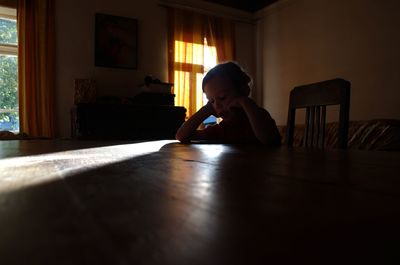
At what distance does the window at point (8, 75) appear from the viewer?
11.7 ft

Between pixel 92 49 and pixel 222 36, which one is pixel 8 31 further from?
pixel 222 36

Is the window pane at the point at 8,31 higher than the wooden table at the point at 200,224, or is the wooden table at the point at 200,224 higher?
the window pane at the point at 8,31

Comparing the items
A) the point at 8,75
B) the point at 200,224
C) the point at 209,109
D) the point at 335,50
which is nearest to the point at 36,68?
the point at 8,75

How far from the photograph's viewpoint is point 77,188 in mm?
233

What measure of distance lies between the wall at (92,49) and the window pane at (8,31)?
1.62 ft

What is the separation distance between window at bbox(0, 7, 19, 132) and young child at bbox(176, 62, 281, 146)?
112 inches

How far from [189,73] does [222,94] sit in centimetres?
283

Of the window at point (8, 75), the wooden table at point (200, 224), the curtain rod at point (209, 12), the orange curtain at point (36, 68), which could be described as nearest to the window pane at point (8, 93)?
the window at point (8, 75)

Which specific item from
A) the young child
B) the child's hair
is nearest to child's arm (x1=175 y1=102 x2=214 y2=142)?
the young child

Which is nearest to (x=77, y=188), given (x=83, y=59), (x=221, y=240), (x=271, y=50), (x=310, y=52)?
(x=221, y=240)

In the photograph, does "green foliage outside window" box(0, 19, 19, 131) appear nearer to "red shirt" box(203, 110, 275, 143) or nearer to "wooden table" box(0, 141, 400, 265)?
"red shirt" box(203, 110, 275, 143)

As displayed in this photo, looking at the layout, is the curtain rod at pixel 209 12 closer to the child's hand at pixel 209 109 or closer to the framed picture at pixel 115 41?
the framed picture at pixel 115 41

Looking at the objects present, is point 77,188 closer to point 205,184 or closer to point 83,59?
point 205,184

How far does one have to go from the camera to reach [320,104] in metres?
1.23
